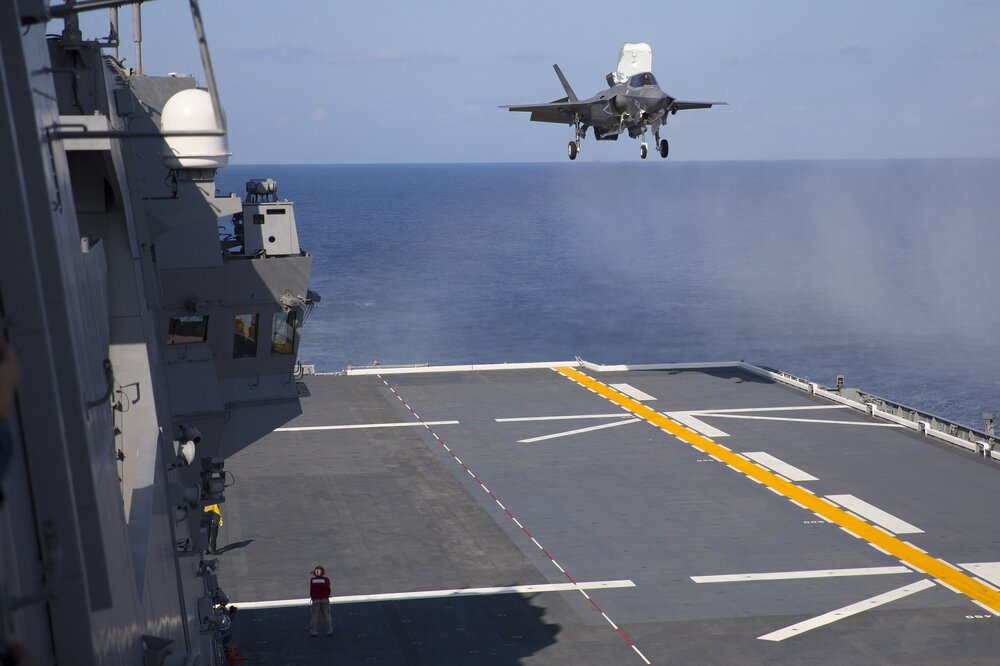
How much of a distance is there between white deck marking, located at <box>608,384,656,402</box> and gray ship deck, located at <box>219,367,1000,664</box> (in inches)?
17.1

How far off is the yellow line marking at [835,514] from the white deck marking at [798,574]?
0.80 m

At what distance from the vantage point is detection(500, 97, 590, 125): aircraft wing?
41.2 meters

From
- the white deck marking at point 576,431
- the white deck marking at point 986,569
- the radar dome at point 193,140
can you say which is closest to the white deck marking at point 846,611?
the white deck marking at point 986,569

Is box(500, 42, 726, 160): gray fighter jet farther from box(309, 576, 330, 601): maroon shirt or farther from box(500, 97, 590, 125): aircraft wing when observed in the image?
box(309, 576, 330, 601): maroon shirt

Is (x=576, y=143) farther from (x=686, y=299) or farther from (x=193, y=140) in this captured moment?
(x=686, y=299)

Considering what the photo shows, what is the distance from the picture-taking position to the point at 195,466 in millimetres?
15469

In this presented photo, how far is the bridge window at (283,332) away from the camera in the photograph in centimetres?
1855

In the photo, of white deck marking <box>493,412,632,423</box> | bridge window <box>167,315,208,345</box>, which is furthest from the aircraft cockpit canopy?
bridge window <box>167,315,208,345</box>

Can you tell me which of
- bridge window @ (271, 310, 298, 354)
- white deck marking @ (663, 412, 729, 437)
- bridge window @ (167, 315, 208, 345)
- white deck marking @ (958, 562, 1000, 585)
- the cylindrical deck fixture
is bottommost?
white deck marking @ (958, 562, 1000, 585)

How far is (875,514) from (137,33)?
20795 mm

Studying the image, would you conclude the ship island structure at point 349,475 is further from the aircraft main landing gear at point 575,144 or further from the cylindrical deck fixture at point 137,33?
the aircraft main landing gear at point 575,144

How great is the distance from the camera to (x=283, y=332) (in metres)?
18.7

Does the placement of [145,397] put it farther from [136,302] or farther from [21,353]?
[21,353]

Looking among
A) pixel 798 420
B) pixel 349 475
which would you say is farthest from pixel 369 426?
pixel 798 420
